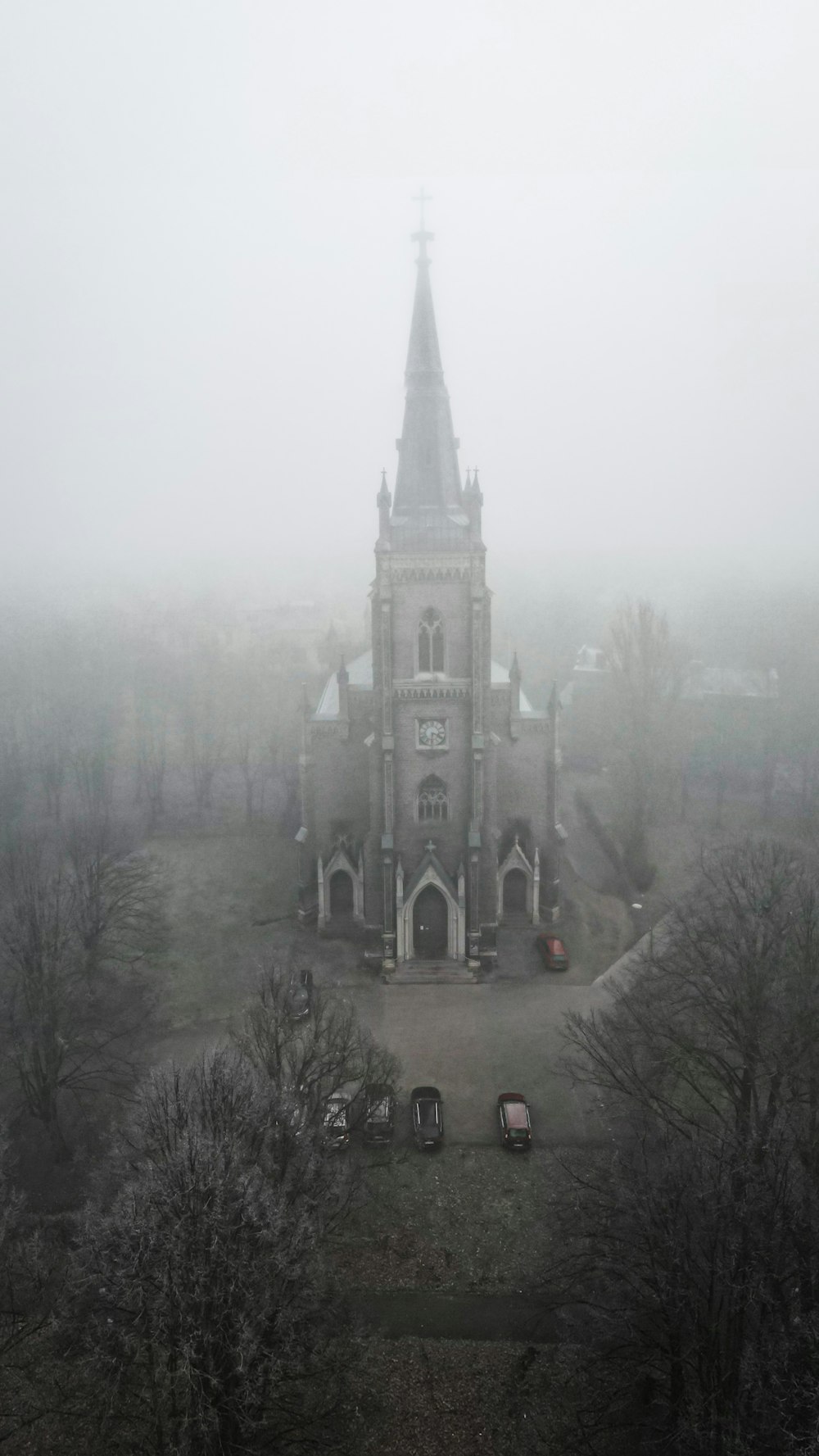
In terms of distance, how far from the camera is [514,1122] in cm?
2980

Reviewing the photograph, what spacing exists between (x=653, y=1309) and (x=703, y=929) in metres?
12.5

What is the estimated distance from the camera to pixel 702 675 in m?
77.1

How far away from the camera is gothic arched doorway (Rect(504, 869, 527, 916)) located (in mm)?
45875

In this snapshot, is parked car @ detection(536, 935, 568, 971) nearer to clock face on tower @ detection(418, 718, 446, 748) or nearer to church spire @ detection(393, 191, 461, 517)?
clock face on tower @ detection(418, 718, 446, 748)

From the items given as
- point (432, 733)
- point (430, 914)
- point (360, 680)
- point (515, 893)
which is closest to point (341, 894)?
point (430, 914)

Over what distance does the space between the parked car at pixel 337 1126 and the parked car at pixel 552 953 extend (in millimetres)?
15892

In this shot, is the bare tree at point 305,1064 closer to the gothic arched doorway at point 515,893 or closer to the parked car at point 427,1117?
the parked car at point 427,1117

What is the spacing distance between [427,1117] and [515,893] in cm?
1735

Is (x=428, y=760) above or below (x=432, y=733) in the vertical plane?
below

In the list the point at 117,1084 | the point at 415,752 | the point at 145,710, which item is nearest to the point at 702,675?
the point at 415,752

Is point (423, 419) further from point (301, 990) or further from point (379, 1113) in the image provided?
point (379, 1113)

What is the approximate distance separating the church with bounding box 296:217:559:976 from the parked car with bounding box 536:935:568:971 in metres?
2.46

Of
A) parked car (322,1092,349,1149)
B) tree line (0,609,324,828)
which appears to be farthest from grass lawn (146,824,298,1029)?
parked car (322,1092,349,1149)

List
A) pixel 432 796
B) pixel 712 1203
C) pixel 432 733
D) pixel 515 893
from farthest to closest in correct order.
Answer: pixel 515 893, pixel 432 796, pixel 432 733, pixel 712 1203
